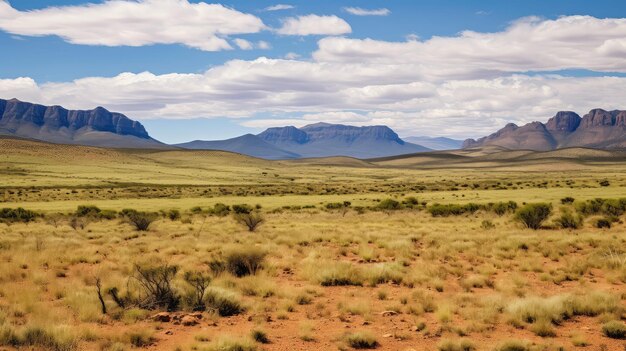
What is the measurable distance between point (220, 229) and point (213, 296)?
19512mm

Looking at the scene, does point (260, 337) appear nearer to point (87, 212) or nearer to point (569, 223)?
point (569, 223)

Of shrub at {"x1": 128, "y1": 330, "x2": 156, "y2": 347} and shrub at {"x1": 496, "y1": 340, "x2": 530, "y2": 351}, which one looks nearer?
shrub at {"x1": 496, "y1": 340, "x2": 530, "y2": 351}

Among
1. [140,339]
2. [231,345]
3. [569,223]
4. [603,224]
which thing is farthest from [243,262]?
[603,224]

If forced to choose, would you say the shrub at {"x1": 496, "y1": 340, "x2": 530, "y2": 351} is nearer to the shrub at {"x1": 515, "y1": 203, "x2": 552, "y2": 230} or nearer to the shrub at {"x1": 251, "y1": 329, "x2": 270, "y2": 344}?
the shrub at {"x1": 251, "y1": 329, "x2": 270, "y2": 344}

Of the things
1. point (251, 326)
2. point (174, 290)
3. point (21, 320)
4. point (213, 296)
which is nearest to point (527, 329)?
point (251, 326)

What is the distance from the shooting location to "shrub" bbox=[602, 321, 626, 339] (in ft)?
36.5

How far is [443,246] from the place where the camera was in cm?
2275

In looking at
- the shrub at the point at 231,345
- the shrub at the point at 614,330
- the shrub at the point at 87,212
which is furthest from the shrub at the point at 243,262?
the shrub at the point at 87,212

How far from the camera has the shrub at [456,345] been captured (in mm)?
10164

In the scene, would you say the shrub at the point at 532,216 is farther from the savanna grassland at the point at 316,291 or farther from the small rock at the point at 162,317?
the small rock at the point at 162,317

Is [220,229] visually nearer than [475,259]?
No

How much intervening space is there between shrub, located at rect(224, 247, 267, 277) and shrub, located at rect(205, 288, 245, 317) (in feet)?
12.8

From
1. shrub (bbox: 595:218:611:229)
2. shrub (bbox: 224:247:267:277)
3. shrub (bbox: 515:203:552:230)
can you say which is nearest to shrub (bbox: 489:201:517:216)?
shrub (bbox: 515:203:552:230)

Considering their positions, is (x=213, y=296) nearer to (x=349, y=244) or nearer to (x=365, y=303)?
(x=365, y=303)
